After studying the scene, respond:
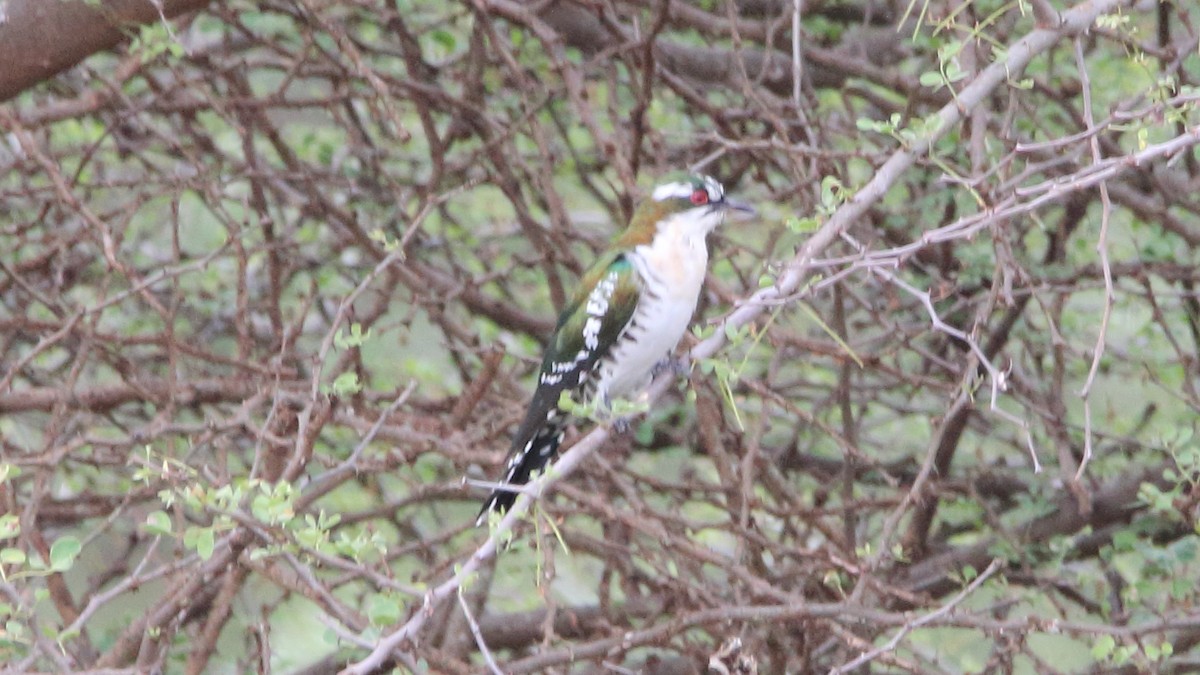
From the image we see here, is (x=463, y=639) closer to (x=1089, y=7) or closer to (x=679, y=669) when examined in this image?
(x=679, y=669)

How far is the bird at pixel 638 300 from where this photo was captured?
3.99 metres

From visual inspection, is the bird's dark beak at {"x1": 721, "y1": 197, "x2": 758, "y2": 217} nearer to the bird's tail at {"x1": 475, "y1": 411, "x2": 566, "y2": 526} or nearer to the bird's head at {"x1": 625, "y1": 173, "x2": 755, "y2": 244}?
the bird's head at {"x1": 625, "y1": 173, "x2": 755, "y2": 244}

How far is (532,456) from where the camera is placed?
3.91m

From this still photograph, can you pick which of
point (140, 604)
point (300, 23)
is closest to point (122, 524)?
point (140, 604)

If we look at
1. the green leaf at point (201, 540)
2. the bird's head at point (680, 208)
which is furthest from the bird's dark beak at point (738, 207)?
the green leaf at point (201, 540)

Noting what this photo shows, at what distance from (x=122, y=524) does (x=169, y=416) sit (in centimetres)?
153

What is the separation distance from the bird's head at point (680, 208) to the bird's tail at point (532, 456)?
53 centimetres

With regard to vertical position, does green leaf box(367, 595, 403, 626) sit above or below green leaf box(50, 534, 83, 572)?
below

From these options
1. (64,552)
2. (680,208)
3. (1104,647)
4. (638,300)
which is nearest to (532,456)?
(638,300)

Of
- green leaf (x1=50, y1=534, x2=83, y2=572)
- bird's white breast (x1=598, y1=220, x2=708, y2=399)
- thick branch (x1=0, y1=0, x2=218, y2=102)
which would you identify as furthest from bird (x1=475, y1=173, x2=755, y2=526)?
green leaf (x1=50, y1=534, x2=83, y2=572)

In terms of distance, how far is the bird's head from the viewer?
4094 mm

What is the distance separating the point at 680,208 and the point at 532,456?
28.3 inches

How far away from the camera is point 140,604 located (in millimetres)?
6539

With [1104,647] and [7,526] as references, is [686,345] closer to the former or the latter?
[1104,647]
